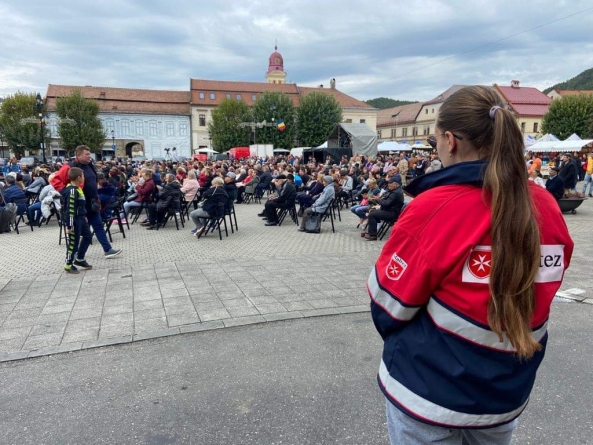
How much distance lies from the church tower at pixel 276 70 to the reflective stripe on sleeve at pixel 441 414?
97865 millimetres

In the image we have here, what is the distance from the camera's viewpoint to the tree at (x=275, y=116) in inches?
2173

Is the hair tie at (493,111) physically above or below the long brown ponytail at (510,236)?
above

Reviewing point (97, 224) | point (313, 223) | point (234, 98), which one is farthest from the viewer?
point (234, 98)

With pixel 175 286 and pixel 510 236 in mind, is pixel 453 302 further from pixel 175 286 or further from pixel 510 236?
pixel 175 286

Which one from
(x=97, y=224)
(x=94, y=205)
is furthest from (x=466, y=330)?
(x=97, y=224)

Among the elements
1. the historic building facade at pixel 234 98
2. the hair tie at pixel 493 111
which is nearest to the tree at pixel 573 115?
the historic building facade at pixel 234 98

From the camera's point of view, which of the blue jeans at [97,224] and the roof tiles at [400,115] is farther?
the roof tiles at [400,115]

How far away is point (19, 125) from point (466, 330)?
61.9 m

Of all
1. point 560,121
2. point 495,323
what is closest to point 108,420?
point 495,323

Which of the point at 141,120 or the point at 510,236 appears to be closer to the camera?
the point at 510,236

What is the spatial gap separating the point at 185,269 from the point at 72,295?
5.60ft

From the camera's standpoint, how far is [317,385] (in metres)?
3.25

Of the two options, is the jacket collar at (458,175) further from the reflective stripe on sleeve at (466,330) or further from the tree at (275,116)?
the tree at (275,116)

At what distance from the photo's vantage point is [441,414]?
1314 millimetres
